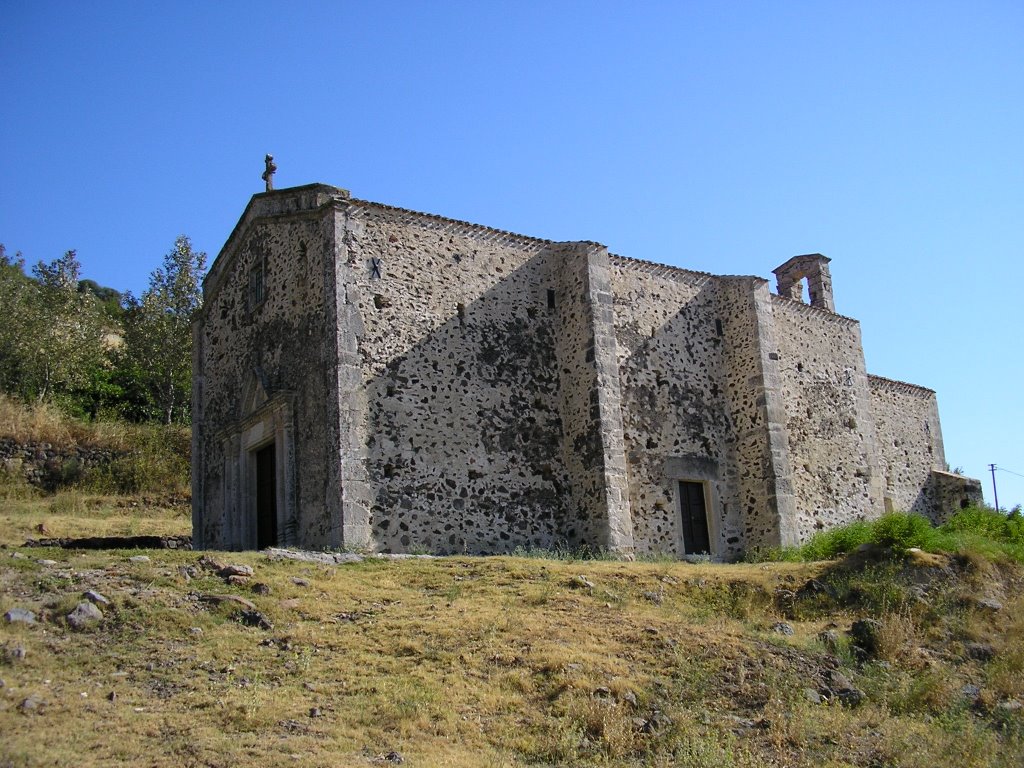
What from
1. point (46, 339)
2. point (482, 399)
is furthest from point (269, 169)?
point (46, 339)

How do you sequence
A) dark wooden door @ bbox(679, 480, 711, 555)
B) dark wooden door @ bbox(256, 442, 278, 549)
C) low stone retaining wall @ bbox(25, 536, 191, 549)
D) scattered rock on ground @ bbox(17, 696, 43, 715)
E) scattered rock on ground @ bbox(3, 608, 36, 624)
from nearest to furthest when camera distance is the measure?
scattered rock on ground @ bbox(17, 696, 43, 715) < scattered rock on ground @ bbox(3, 608, 36, 624) < low stone retaining wall @ bbox(25, 536, 191, 549) < dark wooden door @ bbox(256, 442, 278, 549) < dark wooden door @ bbox(679, 480, 711, 555)

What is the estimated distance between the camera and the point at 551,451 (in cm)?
1783

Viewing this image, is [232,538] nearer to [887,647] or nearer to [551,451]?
[551,451]

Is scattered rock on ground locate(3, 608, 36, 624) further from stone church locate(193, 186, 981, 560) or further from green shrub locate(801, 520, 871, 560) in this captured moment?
green shrub locate(801, 520, 871, 560)

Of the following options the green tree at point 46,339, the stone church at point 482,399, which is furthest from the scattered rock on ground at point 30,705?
the green tree at point 46,339

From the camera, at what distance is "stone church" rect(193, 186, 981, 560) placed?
1617cm

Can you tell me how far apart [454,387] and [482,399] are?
1.94ft

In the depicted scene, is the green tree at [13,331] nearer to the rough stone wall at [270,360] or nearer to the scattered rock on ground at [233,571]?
the rough stone wall at [270,360]

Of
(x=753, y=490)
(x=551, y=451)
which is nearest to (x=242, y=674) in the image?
(x=551, y=451)

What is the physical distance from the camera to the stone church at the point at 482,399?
16.2m

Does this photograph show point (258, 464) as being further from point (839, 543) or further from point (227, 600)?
point (839, 543)

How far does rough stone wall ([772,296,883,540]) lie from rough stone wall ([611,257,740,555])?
2026 mm

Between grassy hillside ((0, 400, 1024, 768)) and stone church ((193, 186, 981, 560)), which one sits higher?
stone church ((193, 186, 981, 560))

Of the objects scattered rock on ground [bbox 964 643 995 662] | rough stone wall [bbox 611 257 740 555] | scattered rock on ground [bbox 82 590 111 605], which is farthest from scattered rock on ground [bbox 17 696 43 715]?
rough stone wall [bbox 611 257 740 555]
